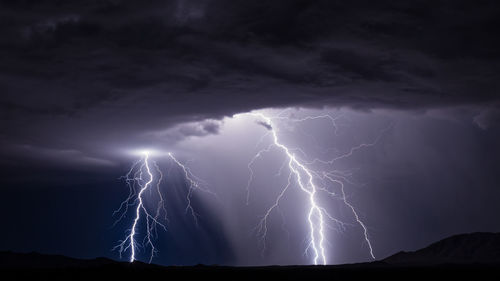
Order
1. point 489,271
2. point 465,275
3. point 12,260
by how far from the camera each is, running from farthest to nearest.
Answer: point 12,260, point 489,271, point 465,275

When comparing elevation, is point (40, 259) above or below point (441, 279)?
above

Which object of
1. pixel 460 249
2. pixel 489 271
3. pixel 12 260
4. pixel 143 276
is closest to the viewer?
pixel 143 276

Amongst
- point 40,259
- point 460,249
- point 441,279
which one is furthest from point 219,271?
point 460,249

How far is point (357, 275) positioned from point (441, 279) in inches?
105

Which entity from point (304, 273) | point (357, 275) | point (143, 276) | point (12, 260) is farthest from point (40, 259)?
point (357, 275)

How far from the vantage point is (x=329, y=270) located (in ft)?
62.7

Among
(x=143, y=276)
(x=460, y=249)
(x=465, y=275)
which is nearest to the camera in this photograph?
(x=143, y=276)

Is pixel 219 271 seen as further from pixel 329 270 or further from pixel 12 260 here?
pixel 12 260

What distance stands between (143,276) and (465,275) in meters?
10.5

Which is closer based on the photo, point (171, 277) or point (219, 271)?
point (171, 277)

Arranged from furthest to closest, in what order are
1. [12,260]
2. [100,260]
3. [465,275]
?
[12,260], [100,260], [465,275]

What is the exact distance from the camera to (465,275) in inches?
685

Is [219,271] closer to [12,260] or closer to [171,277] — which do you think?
[171,277]

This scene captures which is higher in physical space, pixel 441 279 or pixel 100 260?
pixel 100 260
